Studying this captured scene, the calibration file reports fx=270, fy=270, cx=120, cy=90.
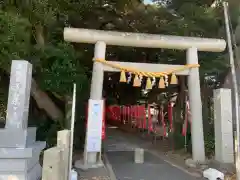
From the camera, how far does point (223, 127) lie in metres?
7.95

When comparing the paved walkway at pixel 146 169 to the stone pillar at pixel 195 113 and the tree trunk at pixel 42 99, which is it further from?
the tree trunk at pixel 42 99

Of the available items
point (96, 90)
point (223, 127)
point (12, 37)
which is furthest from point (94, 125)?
point (223, 127)

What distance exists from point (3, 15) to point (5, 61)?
1323 millimetres

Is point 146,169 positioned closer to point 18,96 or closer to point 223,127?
point 223,127

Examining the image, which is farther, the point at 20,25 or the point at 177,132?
the point at 177,132

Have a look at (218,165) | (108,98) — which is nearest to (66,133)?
(218,165)

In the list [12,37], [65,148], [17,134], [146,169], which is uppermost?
[12,37]

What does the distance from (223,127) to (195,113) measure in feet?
3.38

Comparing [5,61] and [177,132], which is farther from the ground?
[5,61]

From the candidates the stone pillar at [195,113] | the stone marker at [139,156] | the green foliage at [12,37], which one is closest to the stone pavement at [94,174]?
the stone marker at [139,156]

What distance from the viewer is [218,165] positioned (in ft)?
25.5

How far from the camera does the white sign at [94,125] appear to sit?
7930 mm

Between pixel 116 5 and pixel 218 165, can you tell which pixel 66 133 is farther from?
pixel 116 5

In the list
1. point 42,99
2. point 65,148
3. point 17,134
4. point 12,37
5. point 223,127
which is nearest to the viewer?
point 65,148
